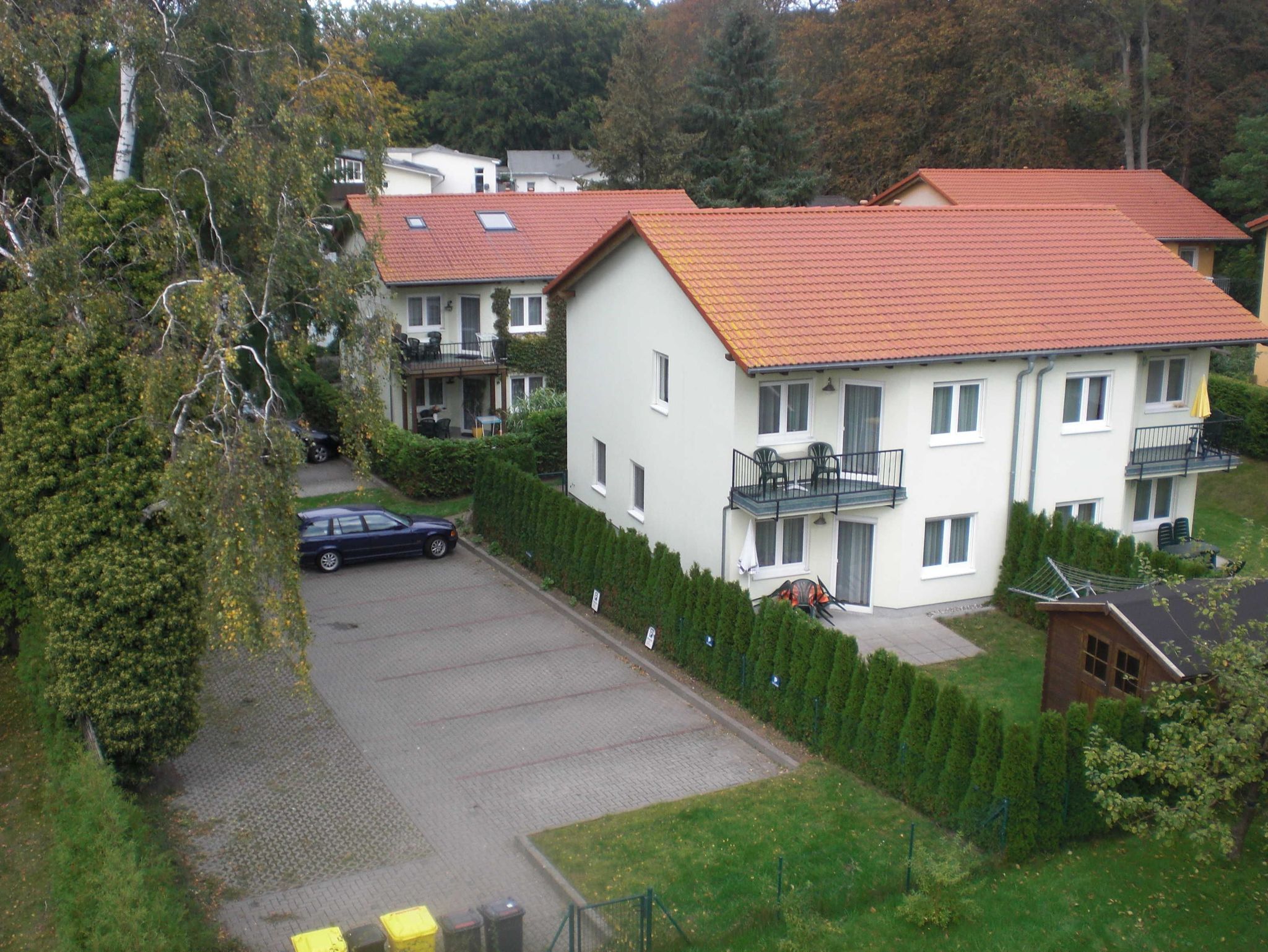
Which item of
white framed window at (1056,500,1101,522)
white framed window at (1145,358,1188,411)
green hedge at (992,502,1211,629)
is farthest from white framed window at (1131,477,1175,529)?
green hedge at (992,502,1211,629)

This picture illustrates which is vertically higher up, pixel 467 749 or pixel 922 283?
pixel 922 283

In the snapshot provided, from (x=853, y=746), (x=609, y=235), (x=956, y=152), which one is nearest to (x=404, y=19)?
(x=956, y=152)

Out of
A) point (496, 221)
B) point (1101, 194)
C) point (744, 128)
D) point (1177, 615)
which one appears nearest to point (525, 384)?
point (496, 221)

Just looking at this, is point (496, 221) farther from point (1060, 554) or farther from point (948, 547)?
point (1060, 554)

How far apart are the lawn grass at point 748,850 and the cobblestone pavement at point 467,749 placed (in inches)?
21.2

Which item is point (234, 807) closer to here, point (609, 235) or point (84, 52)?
point (84, 52)

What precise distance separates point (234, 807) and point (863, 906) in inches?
333

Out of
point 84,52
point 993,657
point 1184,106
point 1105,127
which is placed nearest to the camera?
point 84,52

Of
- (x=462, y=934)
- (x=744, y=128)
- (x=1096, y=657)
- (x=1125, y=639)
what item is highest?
(x=744, y=128)

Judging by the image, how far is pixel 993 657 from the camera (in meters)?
19.7

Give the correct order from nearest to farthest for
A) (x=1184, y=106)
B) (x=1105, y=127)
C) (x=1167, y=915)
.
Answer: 1. (x=1167, y=915)
2. (x=1184, y=106)
3. (x=1105, y=127)

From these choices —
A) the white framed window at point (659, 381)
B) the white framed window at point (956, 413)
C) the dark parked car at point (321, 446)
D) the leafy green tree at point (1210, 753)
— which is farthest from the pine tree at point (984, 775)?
the dark parked car at point (321, 446)

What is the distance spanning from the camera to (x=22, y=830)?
1437cm

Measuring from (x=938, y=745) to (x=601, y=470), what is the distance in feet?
42.3
